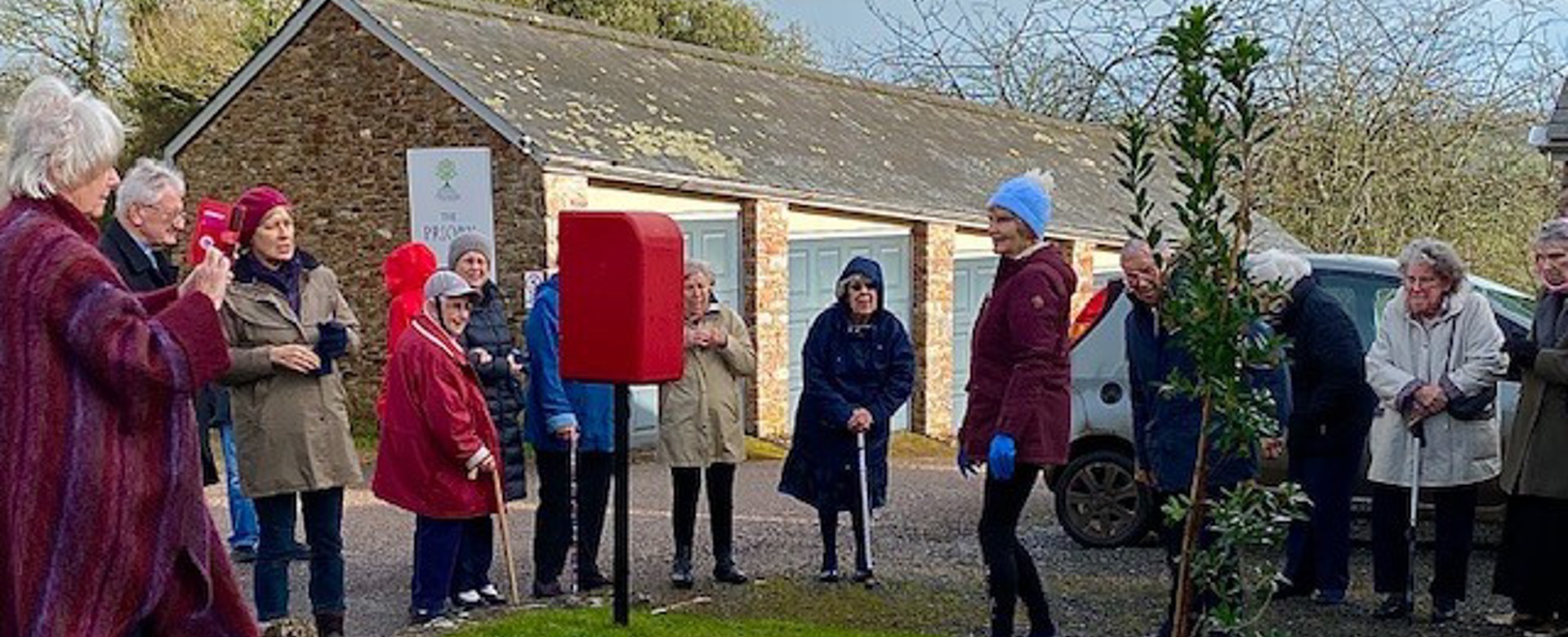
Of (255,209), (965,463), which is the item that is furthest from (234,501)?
(965,463)

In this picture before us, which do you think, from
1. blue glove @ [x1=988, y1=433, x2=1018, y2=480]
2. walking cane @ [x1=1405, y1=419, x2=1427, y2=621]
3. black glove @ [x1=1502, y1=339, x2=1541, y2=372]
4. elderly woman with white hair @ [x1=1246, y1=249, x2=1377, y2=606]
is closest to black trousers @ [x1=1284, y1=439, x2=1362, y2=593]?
elderly woman with white hair @ [x1=1246, y1=249, x2=1377, y2=606]

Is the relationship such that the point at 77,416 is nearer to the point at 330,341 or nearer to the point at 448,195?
the point at 330,341

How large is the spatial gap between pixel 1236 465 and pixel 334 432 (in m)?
3.73

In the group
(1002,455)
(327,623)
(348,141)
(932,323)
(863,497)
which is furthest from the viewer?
(932,323)

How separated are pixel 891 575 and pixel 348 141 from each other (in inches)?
418

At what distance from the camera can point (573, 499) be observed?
31.6 feet

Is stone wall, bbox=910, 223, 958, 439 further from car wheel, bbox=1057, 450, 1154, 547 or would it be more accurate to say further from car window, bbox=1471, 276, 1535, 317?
car window, bbox=1471, 276, 1535, 317

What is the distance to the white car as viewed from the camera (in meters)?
10.5

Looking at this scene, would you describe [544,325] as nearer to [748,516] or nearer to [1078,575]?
[1078,575]

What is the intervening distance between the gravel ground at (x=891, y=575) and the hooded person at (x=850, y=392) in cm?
50

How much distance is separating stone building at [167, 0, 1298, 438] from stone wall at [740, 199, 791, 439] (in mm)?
25

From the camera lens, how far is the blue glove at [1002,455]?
7039mm

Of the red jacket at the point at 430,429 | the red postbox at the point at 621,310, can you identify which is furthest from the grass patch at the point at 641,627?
the red jacket at the point at 430,429

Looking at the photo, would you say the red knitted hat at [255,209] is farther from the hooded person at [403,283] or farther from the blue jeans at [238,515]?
the blue jeans at [238,515]
